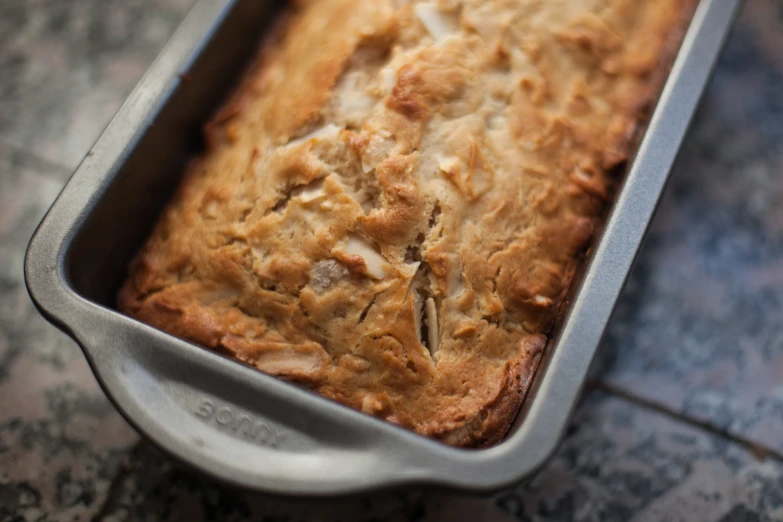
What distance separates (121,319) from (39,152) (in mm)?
741

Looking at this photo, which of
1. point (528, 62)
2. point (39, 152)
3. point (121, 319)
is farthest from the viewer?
point (39, 152)

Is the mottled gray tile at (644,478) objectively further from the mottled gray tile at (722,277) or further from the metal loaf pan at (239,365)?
the metal loaf pan at (239,365)

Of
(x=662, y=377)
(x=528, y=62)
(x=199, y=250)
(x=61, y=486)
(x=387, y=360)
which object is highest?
(x=528, y=62)

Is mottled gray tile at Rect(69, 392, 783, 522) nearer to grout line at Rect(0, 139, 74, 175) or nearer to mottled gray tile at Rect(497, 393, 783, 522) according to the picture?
mottled gray tile at Rect(497, 393, 783, 522)

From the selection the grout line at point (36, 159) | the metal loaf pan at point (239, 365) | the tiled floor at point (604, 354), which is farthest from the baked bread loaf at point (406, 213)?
the grout line at point (36, 159)

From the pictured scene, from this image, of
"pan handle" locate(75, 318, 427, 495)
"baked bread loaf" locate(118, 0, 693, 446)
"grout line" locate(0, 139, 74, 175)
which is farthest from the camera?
"grout line" locate(0, 139, 74, 175)

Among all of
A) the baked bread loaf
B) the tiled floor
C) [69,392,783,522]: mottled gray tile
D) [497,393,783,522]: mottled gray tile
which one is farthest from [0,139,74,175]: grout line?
[497,393,783,522]: mottled gray tile

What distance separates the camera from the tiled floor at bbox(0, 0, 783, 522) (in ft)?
4.17

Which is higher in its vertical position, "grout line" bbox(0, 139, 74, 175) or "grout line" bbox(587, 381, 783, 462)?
"grout line" bbox(0, 139, 74, 175)

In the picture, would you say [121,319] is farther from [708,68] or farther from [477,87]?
[708,68]

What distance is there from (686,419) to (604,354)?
191mm

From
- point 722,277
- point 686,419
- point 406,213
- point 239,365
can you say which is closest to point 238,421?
point 239,365

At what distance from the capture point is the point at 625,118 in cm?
127

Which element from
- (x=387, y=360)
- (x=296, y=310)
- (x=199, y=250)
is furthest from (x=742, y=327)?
(x=199, y=250)
